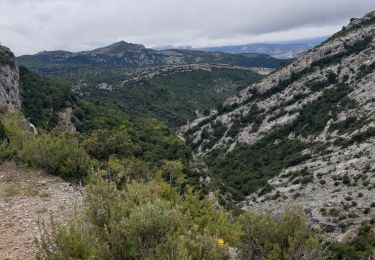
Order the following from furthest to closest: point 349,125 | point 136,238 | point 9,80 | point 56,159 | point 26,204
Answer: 1. point 9,80
2. point 349,125
3. point 56,159
4. point 26,204
5. point 136,238

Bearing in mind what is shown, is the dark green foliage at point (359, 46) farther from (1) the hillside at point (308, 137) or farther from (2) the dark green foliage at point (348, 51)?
(1) the hillside at point (308, 137)

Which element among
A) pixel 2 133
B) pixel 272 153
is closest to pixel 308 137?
pixel 272 153

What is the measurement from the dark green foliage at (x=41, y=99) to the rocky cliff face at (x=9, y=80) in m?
2.97

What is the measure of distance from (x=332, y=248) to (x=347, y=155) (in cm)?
3303

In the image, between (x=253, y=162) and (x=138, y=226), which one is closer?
(x=138, y=226)

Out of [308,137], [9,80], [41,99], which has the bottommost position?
[308,137]

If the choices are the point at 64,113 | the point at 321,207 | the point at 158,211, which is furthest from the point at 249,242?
the point at 64,113

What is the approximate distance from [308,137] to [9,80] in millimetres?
72514

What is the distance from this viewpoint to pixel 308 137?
10688 centimetres

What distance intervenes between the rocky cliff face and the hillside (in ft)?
149

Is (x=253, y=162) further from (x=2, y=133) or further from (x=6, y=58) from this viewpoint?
(x=2, y=133)

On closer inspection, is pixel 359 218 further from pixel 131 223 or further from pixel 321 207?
pixel 131 223

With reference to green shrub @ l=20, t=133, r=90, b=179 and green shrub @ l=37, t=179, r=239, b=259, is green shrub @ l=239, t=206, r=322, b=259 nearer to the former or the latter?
green shrub @ l=37, t=179, r=239, b=259

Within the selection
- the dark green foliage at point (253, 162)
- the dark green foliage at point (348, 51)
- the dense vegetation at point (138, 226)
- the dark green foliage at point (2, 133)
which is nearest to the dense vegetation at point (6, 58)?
the dark green foliage at point (253, 162)
